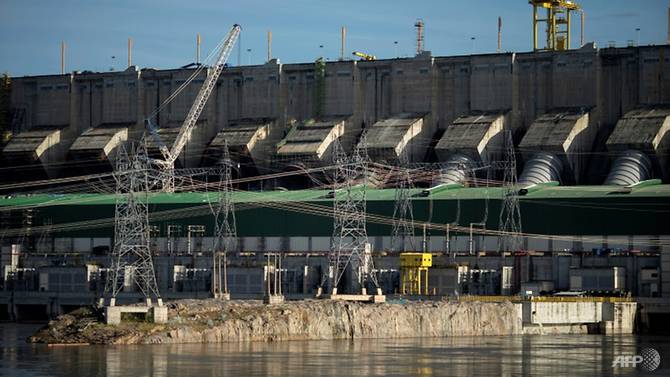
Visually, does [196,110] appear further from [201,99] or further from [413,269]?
[413,269]

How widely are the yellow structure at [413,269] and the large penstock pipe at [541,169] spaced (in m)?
24.7

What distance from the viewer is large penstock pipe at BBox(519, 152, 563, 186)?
14425cm

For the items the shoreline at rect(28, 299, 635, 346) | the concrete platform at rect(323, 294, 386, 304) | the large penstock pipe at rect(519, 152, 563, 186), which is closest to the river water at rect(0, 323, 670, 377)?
the shoreline at rect(28, 299, 635, 346)

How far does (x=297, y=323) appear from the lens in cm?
9800

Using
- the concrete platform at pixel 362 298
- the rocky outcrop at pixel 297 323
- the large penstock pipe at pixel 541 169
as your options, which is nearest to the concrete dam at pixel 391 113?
the large penstock pipe at pixel 541 169

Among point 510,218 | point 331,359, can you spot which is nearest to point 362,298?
point 510,218

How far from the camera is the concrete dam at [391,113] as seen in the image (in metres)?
148

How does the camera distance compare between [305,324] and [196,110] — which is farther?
[196,110]

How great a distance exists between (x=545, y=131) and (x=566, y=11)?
22.4 m

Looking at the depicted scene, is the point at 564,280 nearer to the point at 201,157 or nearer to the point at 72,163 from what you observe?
the point at 201,157

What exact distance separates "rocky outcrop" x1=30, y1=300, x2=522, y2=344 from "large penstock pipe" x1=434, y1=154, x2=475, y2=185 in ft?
122

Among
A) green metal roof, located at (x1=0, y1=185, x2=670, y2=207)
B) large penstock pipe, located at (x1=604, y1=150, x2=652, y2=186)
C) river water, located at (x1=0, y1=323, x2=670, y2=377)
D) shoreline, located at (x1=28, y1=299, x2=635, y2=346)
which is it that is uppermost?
large penstock pipe, located at (x1=604, y1=150, x2=652, y2=186)

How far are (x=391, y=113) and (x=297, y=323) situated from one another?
66808mm

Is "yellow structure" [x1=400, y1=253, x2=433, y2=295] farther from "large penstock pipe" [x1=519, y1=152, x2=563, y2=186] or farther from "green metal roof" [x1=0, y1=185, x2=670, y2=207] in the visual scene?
"large penstock pipe" [x1=519, y1=152, x2=563, y2=186]
